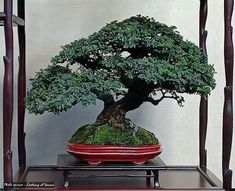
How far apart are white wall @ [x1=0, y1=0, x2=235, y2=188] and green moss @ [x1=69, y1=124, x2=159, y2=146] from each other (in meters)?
0.42

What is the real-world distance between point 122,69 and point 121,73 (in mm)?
27

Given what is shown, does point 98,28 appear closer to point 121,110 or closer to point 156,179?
point 121,110

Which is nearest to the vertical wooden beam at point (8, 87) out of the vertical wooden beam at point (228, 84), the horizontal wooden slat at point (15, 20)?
the horizontal wooden slat at point (15, 20)

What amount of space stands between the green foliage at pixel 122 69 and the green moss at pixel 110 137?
100 mm

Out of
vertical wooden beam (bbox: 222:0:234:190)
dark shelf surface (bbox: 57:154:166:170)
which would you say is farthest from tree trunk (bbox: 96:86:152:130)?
vertical wooden beam (bbox: 222:0:234:190)

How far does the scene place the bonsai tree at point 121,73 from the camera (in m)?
1.31

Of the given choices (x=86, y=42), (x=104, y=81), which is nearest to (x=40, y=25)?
(x=86, y=42)

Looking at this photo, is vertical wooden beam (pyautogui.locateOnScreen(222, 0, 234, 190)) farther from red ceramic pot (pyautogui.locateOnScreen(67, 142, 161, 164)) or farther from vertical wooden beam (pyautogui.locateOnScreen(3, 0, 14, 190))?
vertical wooden beam (pyautogui.locateOnScreen(3, 0, 14, 190))

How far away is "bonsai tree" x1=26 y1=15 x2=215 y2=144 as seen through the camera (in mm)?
1311

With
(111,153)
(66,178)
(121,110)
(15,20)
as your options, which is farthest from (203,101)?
(15,20)

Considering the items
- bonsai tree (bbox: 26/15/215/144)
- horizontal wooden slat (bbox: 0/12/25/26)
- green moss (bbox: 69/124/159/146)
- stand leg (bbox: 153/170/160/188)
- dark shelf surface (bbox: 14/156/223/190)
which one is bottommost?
dark shelf surface (bbox: 14/156/223/190)

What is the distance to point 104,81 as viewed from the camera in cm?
132

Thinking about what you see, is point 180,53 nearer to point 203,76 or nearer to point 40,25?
point 203,76

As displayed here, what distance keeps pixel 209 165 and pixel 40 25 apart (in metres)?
0.84
